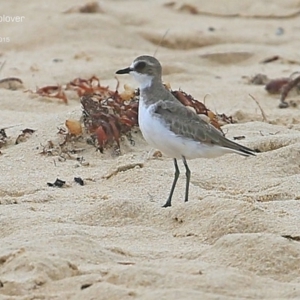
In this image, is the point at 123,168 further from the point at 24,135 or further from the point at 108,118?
the point at 24,135

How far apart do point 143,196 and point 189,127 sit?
503 millimetres

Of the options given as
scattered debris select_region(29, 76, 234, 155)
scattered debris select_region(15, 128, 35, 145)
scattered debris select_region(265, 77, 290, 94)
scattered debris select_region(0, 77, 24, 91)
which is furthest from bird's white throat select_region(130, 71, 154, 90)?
scattered debris select_region(265, 77, 290, 94)

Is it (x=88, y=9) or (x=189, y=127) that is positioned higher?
(x=189, y=127)

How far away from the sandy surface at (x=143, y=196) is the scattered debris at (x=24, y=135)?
52 mm

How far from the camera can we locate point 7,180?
5.01 metres

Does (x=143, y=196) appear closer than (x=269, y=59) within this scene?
Yes

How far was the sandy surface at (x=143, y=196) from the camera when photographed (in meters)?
3.45

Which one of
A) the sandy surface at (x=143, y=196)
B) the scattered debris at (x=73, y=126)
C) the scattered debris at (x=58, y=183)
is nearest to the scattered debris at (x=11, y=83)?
the sandy surface at (x=143, y=196)

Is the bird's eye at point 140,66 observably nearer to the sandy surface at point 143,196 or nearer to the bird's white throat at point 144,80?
the bird's white throat at point 144,80

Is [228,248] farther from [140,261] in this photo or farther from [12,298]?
[12,298]

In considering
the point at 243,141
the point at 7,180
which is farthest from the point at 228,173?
the point at 7,180

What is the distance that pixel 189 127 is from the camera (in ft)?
14.9

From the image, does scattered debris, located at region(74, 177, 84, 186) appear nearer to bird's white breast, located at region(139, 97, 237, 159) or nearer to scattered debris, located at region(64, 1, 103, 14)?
bird's white breast, located at region(139, 97, 237, 159)

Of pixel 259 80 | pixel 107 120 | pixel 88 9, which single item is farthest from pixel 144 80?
pixel 88 9
